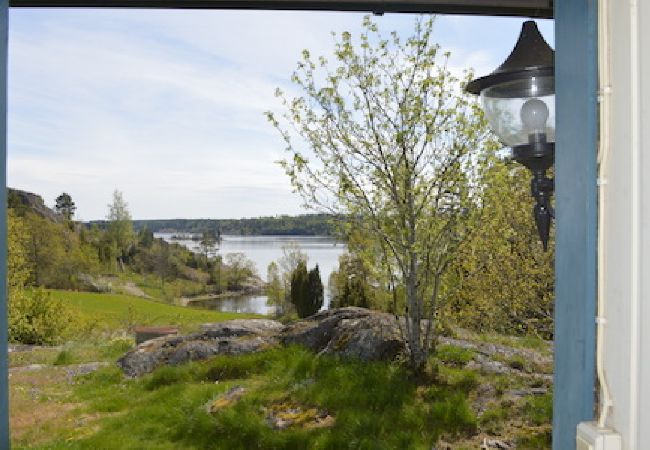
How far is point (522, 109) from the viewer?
111 centimetres

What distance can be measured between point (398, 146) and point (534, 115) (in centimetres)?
205

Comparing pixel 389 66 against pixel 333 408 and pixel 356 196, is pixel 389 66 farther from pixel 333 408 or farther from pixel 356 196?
pixel 333 408

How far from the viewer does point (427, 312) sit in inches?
129

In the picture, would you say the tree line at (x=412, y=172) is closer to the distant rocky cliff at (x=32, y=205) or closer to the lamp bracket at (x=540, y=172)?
the distant rocky cliff at (x=32, y=205)

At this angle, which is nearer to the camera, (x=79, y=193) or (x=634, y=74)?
(x=634, y=74)

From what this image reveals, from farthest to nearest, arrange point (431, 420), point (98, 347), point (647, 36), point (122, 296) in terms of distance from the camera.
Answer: point (122, 296)
point (98, 347)
point (431, 420)
point (647, 36)

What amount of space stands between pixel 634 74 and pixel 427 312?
2.80 meters

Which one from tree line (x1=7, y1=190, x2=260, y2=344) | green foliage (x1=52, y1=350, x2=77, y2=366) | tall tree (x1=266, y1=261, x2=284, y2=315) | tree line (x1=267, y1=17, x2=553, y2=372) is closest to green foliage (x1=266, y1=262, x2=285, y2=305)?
tall tree (x1=266, y1=261, x2=284, y2=315)

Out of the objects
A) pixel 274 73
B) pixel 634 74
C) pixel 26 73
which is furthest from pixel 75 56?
pixel 634 74

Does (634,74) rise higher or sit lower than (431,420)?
higher

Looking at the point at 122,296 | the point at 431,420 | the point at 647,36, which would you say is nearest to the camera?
the point at 647,36

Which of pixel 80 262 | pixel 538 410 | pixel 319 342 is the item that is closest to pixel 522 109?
pixel 538 410

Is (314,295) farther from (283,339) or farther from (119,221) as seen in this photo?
(119,221)

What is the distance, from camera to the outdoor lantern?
109 centimetres
